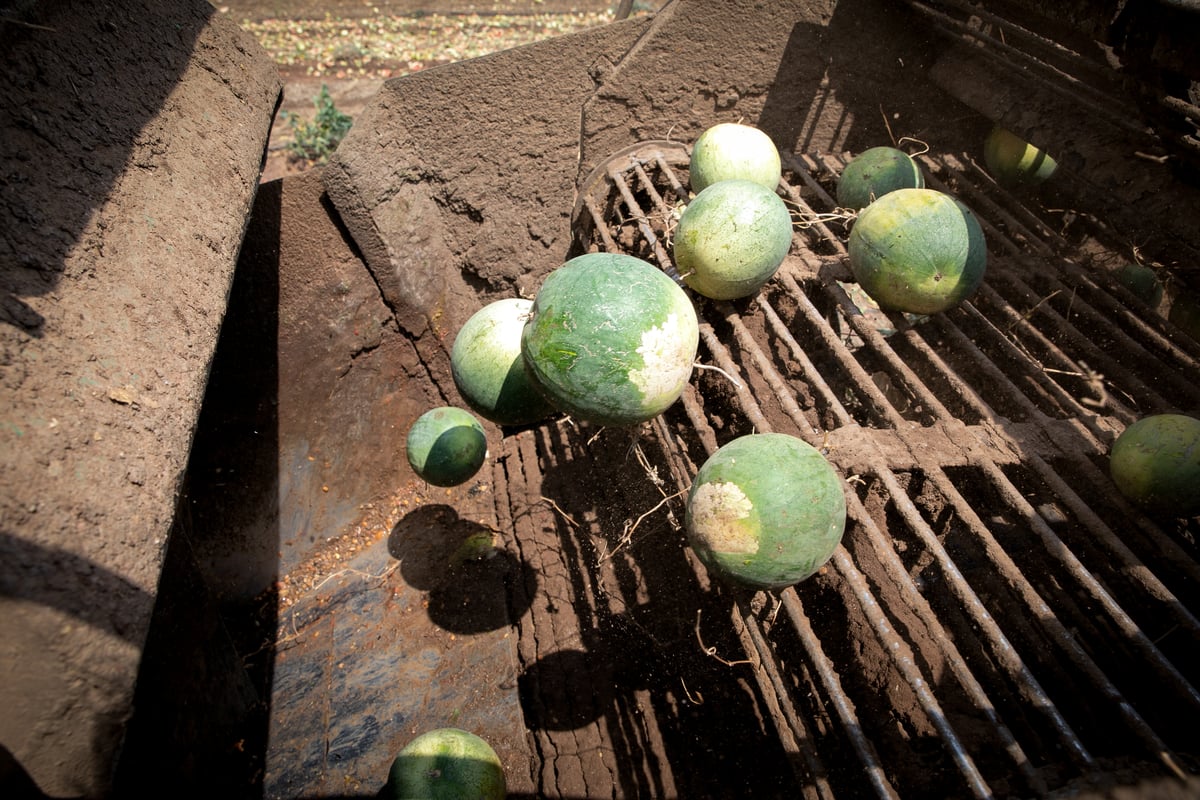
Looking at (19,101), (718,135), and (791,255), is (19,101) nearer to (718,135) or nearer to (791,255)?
(718,135)

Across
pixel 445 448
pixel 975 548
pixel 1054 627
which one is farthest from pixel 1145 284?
pixel 445 448

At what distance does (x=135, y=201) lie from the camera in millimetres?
2236

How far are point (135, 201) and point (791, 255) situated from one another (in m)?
3.11

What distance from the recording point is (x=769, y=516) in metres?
2.13

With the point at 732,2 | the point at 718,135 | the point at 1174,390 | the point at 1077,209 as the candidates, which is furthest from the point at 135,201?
the point at 1077,209

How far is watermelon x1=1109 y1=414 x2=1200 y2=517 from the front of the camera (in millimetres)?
2463

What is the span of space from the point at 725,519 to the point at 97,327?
6.74 ft

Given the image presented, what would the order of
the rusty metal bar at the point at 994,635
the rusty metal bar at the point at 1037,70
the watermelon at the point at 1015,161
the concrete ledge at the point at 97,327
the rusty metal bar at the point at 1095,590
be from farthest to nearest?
the watermelon at the point at 1015,161
the rusty metal bar at the point at 1037,70
the rusty metal bar at the point at 1095,590
the rusty metal bar at the point at 994,635
the concrete ledge at the point at 97,327

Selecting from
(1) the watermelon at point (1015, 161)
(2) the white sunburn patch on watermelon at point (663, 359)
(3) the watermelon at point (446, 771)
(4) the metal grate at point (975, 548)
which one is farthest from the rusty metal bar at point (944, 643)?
(1) the watermelon at point (1015, 161)

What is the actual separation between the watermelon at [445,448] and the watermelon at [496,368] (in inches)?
17.5

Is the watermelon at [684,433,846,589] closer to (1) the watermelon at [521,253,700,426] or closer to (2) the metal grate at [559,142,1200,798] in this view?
(2) the metal grate at [559,142,1200,798]

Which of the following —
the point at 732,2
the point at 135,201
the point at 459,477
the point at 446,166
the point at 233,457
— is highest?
the point at 732,2

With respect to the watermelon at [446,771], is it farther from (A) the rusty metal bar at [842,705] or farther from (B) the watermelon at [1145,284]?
(B) the watermelon at [1145,284]

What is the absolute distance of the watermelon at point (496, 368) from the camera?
295 cm
